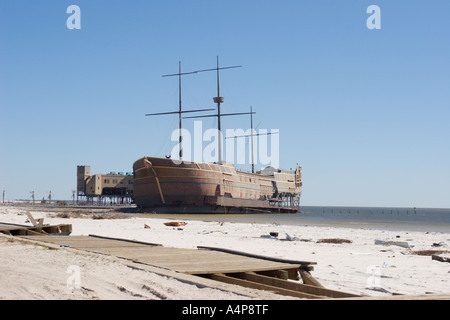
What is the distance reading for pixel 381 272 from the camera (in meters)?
9.03

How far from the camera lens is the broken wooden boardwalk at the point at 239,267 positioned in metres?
5.74

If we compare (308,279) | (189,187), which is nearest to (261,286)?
(308,279)

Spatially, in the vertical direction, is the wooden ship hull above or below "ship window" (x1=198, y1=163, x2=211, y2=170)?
below

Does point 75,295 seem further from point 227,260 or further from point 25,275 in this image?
point 227,260

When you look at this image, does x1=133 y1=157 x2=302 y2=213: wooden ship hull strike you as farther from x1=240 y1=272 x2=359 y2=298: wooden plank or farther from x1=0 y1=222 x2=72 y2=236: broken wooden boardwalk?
x1=240 y1=272 x2=359 y2=298: wooden plank

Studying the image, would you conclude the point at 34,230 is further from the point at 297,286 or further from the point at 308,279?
the point at 297,286

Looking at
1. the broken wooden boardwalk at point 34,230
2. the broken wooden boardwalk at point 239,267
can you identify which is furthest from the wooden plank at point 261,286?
the broken wooden boardwalk at point 34,230

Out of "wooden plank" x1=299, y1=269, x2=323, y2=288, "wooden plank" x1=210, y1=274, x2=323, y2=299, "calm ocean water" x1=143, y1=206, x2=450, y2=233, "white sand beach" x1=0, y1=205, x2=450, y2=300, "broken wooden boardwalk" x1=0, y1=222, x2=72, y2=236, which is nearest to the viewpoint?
"white sand beach" x1=0, y1=205, x2=450, y2=300

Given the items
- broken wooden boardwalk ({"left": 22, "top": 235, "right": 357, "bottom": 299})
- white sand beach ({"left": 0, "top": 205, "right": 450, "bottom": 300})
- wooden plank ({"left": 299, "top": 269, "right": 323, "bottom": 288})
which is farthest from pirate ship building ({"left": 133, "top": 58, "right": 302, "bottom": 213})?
wooden plank ({"left": 299, "top": 269, "right": 323, "bottom": 288})

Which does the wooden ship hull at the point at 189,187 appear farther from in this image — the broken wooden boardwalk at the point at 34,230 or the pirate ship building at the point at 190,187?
the broken wooden boardwalk at the point at 34,230

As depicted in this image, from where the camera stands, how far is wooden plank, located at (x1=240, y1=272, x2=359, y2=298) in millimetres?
5359

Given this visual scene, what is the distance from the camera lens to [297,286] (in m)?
5.93
